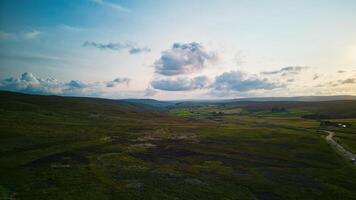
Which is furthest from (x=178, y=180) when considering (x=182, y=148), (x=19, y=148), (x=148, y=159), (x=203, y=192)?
(x=19, y=148)

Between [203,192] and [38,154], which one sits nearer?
[203,192]

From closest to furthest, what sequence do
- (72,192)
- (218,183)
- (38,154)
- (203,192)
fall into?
(72,192) → (203,192) → (218,183) → (38,154)

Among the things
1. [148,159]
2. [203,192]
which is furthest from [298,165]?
[148,159]

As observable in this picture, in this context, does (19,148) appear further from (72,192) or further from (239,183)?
(239,183)

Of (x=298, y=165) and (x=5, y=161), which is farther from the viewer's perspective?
(x=298, y=165)

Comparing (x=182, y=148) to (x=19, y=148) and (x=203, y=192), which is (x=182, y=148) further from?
(x=19, y=148)

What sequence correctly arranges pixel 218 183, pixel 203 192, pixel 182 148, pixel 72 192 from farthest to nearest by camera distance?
pixel 182 148 → pixel 218 183 → pixel 203 192 → pixel 72 192

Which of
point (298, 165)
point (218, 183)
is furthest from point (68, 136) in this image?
point (298, 165)

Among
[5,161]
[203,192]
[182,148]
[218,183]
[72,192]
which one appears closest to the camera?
[72,192]

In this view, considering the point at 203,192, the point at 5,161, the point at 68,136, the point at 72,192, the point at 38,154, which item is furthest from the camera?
the point at 68,136
